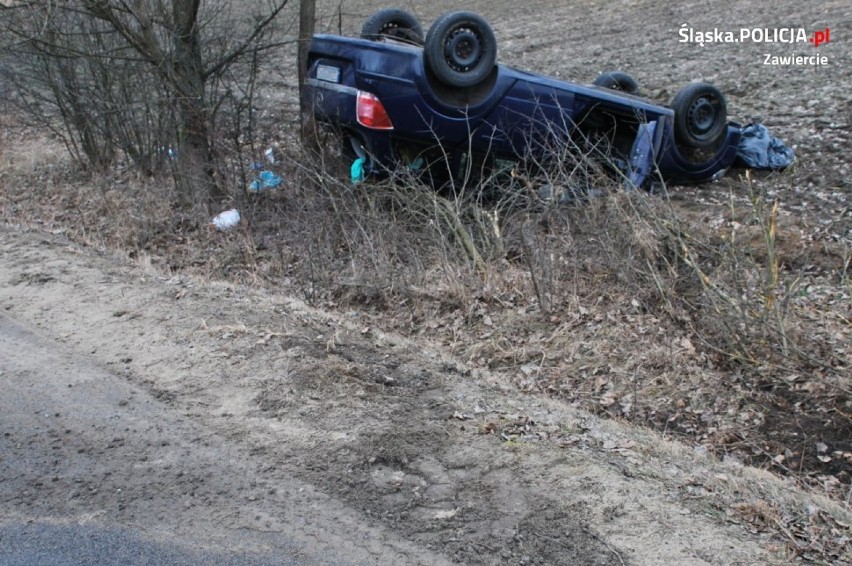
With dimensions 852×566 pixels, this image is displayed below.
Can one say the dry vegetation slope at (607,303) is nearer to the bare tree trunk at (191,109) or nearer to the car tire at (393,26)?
the bare tree trunk at (191,109)

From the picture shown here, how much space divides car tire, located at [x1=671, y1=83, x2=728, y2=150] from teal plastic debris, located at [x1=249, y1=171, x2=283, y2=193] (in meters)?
4.56

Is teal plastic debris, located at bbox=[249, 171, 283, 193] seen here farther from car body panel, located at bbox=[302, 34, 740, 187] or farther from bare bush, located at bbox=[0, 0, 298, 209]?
car body panel, located at bbox=[302, 34, 740, 187]

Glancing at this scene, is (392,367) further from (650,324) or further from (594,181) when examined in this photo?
(594,181)

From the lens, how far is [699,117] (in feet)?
31.6

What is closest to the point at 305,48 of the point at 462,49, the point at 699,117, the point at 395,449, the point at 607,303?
the point at 462,49

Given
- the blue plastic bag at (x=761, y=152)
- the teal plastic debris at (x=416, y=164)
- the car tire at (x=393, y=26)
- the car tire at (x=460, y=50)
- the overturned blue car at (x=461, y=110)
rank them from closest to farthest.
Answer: the car tire at (x=460, y=50) → the overturned blue car at (x=461, y=110) → the teal plastic debris at (x=416, y=164) → the car tire at (x=393, y=26) → the blue plastic bag at (x=761, y=152)

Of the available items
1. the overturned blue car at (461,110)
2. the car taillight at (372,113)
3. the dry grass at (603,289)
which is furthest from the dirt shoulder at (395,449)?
the overturned blue car at (461,110)

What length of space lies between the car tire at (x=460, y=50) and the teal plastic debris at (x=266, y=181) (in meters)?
2.43

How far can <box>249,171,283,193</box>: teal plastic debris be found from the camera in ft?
31.3

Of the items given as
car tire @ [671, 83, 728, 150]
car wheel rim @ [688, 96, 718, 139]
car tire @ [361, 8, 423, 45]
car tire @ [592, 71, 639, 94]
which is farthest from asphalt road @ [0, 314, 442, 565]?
car tire @ [592, 71, 639, 94]

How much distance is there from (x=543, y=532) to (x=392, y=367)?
2054 millimetres

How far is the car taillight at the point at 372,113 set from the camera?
8.19 m

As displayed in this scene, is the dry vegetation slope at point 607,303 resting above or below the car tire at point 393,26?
below

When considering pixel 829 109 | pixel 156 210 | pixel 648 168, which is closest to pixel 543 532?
pixel 648 168
